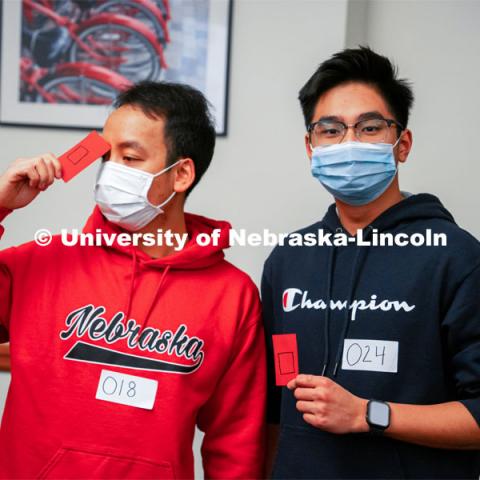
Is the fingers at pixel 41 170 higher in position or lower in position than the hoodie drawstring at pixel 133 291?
higher

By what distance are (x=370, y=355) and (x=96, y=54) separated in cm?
183

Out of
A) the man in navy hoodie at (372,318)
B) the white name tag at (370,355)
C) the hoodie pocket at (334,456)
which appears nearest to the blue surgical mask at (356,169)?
the man in navy hoodie at (372,318)

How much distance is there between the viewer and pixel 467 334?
1468 millimetres

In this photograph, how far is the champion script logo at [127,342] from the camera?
60.8 inches

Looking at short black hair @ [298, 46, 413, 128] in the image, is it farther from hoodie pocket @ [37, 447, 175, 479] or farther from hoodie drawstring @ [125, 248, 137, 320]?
hoodie pocket @ [37, 447, 175, 479]

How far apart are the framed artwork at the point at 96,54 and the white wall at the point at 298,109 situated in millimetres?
83

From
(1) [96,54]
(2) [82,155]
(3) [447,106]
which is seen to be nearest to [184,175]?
(2) [82,155]

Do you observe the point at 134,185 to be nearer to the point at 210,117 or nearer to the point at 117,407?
the point at 210,117

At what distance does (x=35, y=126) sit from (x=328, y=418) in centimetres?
191

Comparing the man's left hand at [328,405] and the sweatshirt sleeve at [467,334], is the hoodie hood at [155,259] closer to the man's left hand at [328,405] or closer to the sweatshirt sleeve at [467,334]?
the man's left hand at [328,405]

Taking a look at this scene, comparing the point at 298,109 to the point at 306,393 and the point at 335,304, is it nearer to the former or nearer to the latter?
the point at 335,304

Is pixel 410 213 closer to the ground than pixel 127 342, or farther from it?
farther from it

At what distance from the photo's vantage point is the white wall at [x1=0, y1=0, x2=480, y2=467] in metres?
2.57

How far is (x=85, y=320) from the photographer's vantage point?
5.15 ft
